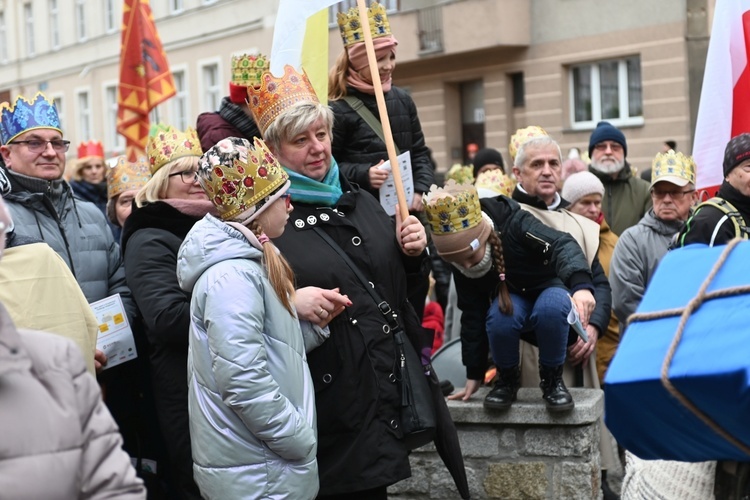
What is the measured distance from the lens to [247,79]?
264 inches

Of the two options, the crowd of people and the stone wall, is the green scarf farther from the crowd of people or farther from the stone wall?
the stone wall

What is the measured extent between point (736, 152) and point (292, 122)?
2162 millimetres

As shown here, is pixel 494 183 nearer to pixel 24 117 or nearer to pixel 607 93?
pixel 24 117

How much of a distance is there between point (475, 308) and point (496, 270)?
311 mm

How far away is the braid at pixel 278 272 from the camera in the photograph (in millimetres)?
4242

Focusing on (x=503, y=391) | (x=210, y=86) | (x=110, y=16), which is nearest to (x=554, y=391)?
(x=503, y=391)

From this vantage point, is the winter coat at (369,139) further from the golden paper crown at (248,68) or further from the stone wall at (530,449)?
the stone wall at (530,449)

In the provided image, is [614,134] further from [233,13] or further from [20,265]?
[233,13]

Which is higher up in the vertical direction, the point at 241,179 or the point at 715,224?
the point at 241,179

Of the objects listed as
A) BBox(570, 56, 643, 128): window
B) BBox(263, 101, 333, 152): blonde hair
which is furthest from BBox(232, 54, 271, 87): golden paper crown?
BBox(570, 56, 643, 128): window

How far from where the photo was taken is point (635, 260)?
7.32 m

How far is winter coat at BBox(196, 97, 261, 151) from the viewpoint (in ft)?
21.1

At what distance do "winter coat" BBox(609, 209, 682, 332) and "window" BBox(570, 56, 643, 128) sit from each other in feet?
50.7

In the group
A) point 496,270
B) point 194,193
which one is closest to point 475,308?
point 496,270
